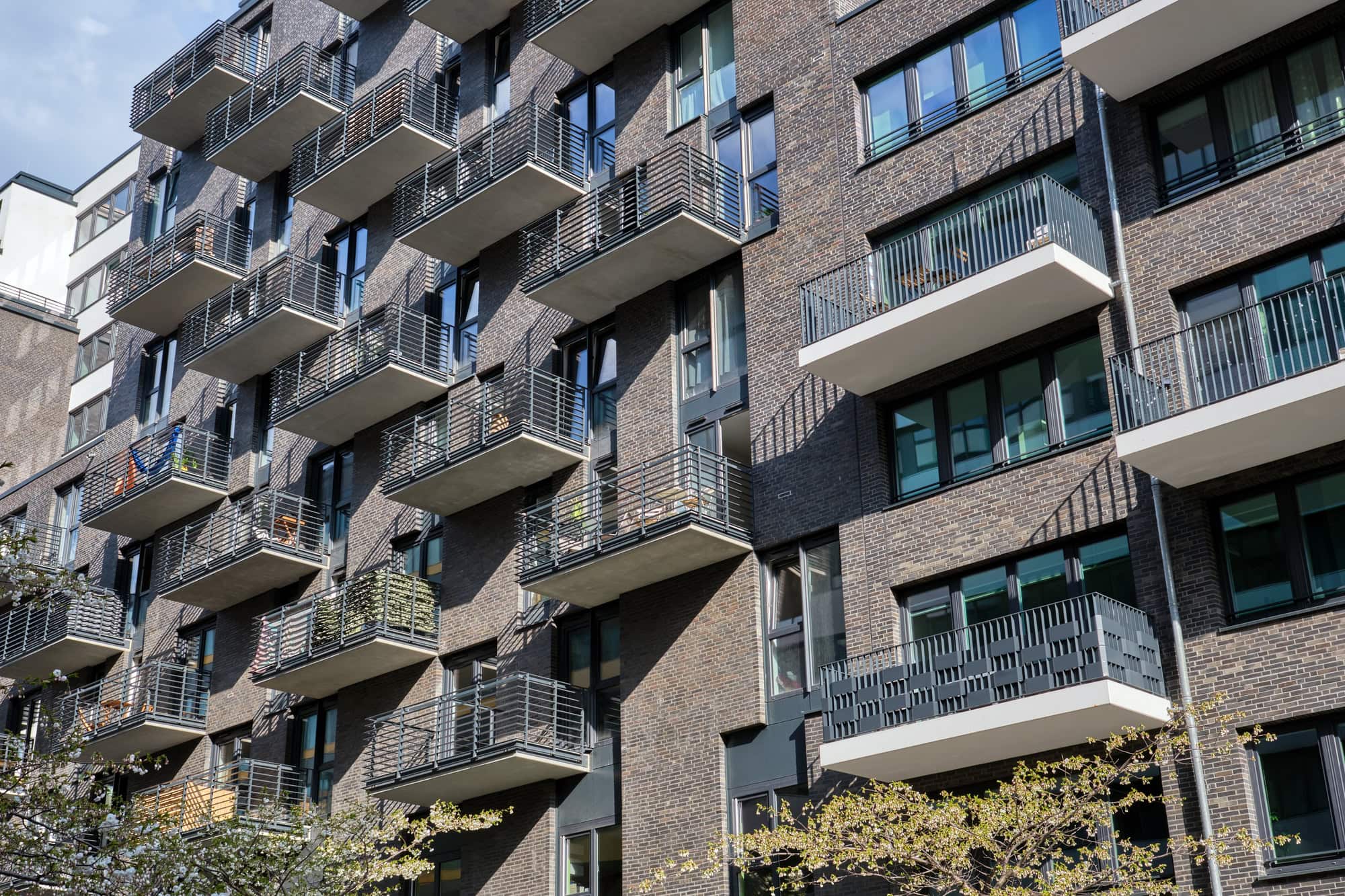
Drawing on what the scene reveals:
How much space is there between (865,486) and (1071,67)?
6.54 m

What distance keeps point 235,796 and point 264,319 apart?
413 inches

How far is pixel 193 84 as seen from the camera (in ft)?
129

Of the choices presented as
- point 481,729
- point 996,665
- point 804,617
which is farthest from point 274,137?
point 996,665

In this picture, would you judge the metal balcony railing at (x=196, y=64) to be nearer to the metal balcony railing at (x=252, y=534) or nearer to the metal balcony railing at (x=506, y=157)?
the metal balcony railing at (x=506, y=157)

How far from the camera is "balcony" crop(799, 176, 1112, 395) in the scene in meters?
19.8

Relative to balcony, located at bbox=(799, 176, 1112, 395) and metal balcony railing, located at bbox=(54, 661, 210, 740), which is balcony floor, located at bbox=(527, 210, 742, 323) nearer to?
balcony, located at bbox=(799, 176, 1112, 395)

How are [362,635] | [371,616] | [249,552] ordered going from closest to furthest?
[362,635]
[371,616]
[249,552]

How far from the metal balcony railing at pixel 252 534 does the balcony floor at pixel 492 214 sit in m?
6.43

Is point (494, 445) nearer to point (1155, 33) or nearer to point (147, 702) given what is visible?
point (1155, 33)

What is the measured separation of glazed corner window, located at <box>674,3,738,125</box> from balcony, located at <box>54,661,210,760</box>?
1721cm

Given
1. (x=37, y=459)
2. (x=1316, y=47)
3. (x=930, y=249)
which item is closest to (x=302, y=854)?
(x=930, y=249)

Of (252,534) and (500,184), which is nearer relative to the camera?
(500,184)

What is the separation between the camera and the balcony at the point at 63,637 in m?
37.0

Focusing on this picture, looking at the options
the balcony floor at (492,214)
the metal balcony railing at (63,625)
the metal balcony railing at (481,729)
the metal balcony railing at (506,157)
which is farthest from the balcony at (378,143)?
the metal balcony railing at (481,729)
